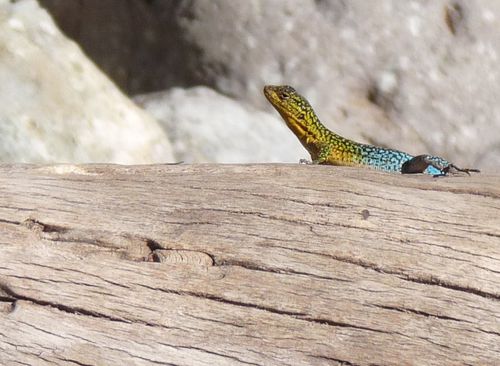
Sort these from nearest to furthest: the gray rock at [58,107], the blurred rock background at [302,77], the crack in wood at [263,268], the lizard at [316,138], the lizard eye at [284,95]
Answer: the crack in wood at [263,268] < the lizard at [316,138] < the lizard eye at [284,95] < the gray rock at [58,107] < the blurred rock background at [302,77]

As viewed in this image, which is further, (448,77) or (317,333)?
(448,77)

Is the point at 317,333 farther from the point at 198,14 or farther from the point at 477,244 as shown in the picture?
the point at 198,14

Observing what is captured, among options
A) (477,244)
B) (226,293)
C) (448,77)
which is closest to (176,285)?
(226,293)

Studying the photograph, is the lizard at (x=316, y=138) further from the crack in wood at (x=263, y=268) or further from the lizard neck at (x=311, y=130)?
the crack in wood at (x=263, y=268)

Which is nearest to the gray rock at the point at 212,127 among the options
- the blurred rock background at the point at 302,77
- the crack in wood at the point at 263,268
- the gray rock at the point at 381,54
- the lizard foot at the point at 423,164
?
the blurred rock background at the point at 302,77

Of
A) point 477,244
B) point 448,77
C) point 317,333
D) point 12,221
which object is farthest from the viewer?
point 448,77

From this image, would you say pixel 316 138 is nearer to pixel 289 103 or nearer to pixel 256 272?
pixel 289 103

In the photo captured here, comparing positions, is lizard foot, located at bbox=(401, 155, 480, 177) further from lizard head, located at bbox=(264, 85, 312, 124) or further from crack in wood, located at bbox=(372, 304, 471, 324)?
crack in wood, located at bbox=(372, 304, 471, 324)

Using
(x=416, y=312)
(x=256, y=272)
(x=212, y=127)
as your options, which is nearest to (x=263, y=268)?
(x=256, y=272)
